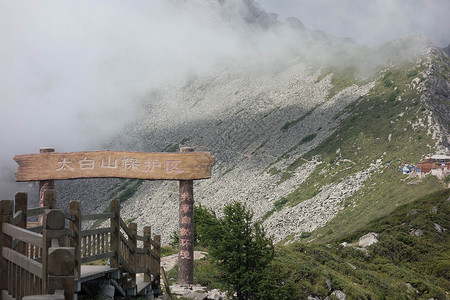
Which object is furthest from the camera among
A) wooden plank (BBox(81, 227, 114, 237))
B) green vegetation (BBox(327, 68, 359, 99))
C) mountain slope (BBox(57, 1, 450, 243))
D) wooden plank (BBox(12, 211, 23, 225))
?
green vegetation (BBox(327, 68, 359, 99))

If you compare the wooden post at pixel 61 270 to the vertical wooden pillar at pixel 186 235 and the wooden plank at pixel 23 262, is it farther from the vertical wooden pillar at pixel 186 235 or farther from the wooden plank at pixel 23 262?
the vertical wooden pillar at pixel 186 235

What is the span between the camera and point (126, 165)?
1978 centimetres

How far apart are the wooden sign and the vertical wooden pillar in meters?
0.63

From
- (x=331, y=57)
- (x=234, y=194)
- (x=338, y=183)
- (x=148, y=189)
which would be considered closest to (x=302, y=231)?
(x=338, y=183)

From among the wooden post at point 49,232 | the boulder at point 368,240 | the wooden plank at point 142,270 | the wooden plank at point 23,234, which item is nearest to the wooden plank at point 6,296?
the wooden plank at point 23,234

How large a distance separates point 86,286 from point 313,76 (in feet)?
369

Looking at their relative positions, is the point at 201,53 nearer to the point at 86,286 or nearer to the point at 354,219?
the point at 354,219

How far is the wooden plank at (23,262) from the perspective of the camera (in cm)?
628

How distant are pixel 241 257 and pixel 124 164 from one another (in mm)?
5629

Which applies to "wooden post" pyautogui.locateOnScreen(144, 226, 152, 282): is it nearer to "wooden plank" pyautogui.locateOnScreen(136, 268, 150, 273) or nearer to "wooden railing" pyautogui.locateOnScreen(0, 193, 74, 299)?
"wooden plank" pyautogui.locateOnScreen(136, 268, 150, 273)

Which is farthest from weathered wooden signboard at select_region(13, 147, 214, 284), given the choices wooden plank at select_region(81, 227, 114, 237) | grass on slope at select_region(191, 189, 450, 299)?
wooden plank at select_region(81, 227, 114, 237)

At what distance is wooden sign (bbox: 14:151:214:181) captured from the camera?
64.2 feet

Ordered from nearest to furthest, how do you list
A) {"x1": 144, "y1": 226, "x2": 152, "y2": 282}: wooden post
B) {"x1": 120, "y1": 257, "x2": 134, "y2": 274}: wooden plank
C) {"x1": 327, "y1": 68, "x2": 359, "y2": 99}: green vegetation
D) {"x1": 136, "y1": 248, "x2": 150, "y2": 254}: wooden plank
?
{"x1": 120, "y1": 257, "x2": 134, "y2": 274}: wooden plank → {"x1": 136, "y1": 248, "x2": 150, "y2": 254}: wooden plank → {"x1": 144, "y1": 226, "x2": 152, "y2": 282}: wooden post → {"x1": 327, "y1": 68, "x2": 359, "y2": 99}: green vegetation

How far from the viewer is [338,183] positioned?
73.4 meters
